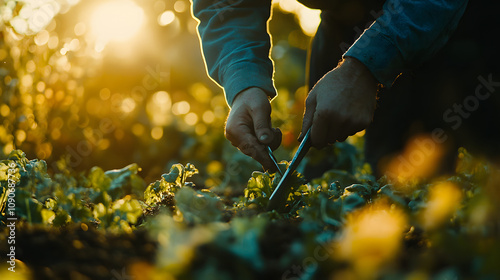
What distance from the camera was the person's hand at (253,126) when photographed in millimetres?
1760

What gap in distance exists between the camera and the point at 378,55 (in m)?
1.54

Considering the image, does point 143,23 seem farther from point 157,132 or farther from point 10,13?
point 10,13

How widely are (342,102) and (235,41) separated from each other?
0.87 m

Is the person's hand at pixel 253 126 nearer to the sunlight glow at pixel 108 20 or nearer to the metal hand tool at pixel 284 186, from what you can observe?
the metal hand tool at pixel 284 186

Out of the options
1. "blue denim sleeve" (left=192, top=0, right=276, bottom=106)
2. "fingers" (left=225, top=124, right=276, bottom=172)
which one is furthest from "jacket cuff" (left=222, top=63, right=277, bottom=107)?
"fingers" (left=225, top=124, right=276, bottom=172)

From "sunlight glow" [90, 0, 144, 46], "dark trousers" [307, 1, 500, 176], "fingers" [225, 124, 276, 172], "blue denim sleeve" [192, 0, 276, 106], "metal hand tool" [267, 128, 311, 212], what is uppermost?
"sunlight glow" [90, 0, 144, 46]

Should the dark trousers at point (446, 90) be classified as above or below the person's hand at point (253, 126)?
below

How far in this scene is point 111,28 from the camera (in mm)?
3176

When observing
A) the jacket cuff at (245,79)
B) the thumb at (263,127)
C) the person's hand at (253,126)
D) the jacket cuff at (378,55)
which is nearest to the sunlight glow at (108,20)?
the jacket cuff at (245,79)

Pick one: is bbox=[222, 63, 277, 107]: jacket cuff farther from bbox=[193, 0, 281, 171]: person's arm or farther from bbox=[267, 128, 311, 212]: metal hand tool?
bbox=[267, 128, 311, 212]: metal hand tool

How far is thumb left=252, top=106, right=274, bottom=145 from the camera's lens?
172 cm

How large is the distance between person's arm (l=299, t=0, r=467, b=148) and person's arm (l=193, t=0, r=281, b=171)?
27 centimetres

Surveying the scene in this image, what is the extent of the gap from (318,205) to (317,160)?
2.18 metres

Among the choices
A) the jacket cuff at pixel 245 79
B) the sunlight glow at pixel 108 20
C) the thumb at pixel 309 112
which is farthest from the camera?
the sunlight glow at pixel 108 20
